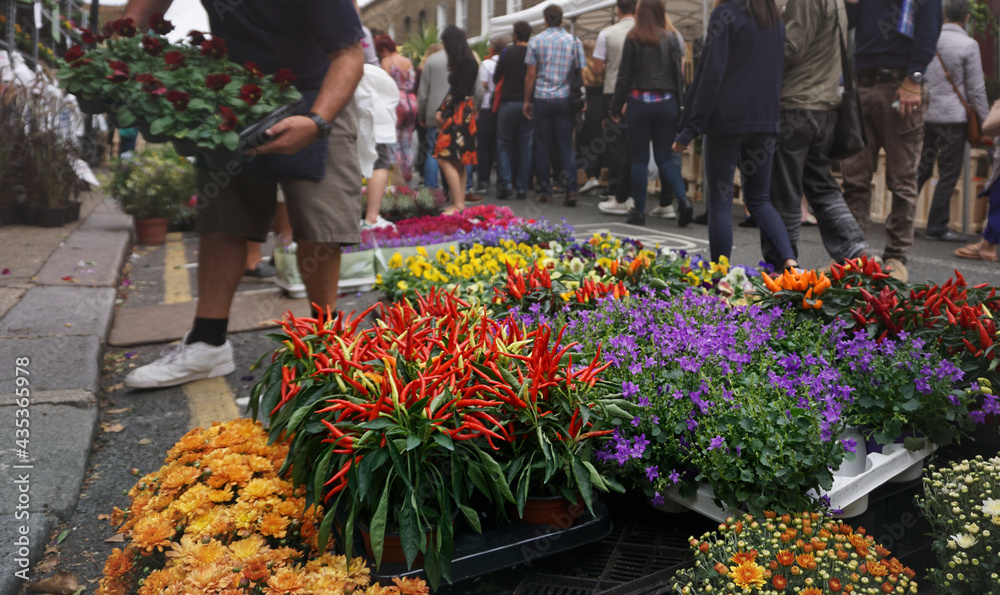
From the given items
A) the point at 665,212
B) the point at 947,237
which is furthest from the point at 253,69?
the point at 665,212

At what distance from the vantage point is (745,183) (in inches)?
197

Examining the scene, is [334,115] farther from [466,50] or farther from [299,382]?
[466,50]

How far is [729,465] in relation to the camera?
196 centimetres

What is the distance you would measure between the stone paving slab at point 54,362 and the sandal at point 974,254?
6578 mm

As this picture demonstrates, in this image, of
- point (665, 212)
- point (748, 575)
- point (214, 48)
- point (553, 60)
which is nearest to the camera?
point (748, 575)

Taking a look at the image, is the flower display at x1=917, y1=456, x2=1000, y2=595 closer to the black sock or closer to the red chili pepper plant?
the red chili pepper plant

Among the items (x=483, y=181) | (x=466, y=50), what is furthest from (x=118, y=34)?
(x=483, y=181)

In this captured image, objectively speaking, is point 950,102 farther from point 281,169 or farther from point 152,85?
point 152,85

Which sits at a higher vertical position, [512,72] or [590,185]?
[512,72]

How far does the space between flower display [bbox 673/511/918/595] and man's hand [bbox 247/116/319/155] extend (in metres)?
2.17

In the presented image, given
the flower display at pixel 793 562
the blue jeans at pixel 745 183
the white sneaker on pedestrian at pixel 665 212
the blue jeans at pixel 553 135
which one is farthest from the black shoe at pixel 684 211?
the flower display at pixel 793 562

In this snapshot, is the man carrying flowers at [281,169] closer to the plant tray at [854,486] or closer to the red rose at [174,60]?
the red rose at [174,60]

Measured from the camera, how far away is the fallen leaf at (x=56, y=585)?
2096 mm

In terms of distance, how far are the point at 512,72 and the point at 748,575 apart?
10.4 metres
